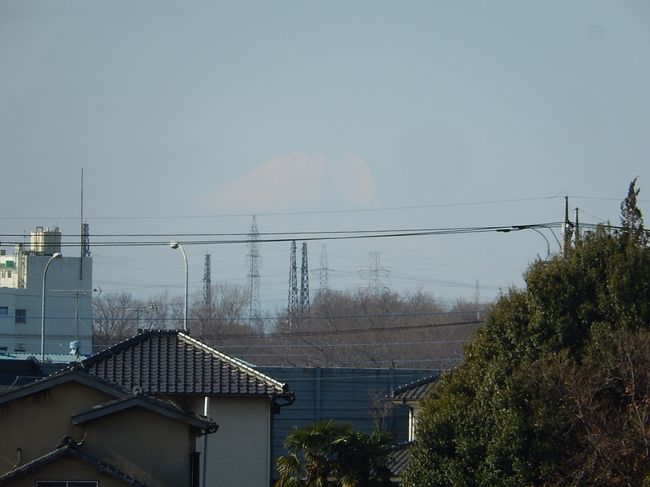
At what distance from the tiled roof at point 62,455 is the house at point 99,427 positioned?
691 mm

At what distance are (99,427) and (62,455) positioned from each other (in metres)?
1.43

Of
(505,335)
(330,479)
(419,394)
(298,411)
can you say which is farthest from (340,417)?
(505,335)

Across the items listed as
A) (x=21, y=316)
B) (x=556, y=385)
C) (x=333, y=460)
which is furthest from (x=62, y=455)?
(x=21, y=316)

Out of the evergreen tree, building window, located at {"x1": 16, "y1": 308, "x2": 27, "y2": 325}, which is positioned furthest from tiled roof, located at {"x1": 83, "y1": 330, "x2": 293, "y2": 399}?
building window, located at {"x1": 16, "y1": 308, "x2": 27, "y2": 325}

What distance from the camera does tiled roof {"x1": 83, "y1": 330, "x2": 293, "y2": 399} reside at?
91.0 ft

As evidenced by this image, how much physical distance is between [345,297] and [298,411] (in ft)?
169

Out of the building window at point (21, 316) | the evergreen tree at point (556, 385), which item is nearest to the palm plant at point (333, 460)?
the evergreen tree at point (556, 385)

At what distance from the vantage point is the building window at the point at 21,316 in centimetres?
8006

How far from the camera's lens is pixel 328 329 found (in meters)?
86.2

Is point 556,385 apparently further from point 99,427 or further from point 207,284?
point 207,284

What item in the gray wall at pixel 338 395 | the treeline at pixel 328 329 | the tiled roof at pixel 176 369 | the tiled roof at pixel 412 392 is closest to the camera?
the tiled roof at pixel 176 369

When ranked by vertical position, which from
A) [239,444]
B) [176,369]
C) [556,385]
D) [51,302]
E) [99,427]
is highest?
[51,302]

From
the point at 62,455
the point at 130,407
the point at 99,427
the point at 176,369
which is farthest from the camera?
the point at 176,369

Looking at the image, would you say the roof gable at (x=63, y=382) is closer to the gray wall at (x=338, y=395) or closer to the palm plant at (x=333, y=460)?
Result: the palm plant at (x=333, y=460)
